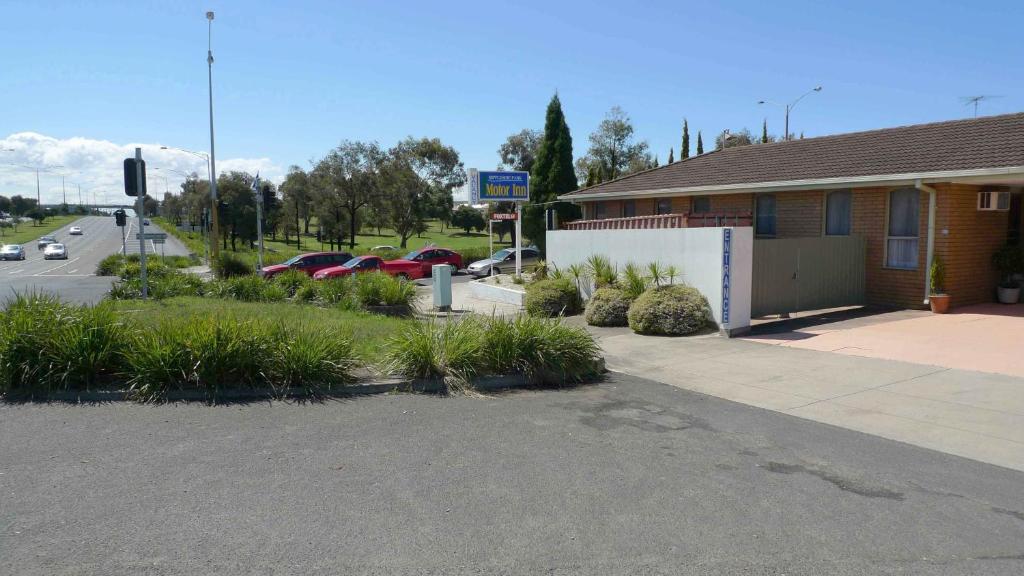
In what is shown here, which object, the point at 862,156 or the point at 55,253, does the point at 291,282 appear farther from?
the point at 55,253

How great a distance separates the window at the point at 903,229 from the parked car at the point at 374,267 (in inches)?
715

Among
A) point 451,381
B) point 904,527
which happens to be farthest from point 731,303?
point 904,527

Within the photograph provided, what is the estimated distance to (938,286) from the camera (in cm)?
1535

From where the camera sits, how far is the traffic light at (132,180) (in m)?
16.0

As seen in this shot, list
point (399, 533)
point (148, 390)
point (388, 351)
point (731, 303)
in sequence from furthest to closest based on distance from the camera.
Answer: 1. point (731, 303)
2. point (388, 351)
3. point (148, 390)
4. point (399, 533)

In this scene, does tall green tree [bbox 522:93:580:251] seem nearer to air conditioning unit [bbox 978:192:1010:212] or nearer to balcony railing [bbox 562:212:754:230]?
balcony railing [bbox 562:212:754:230]

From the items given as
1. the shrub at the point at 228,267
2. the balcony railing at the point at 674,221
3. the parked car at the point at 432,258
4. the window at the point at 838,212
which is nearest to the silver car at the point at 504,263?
the parked car at the point at 432,258

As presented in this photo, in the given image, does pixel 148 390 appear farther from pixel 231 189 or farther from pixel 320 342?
pixel 231 189

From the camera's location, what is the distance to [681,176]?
939 inches

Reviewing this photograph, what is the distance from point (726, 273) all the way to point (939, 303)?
5.53 meters

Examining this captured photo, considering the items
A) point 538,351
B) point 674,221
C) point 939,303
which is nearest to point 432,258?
point 674,221

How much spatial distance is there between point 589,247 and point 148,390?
12274 millimetres

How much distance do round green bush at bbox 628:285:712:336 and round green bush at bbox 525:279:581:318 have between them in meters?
3.53

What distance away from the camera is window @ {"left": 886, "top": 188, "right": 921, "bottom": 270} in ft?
53.3
